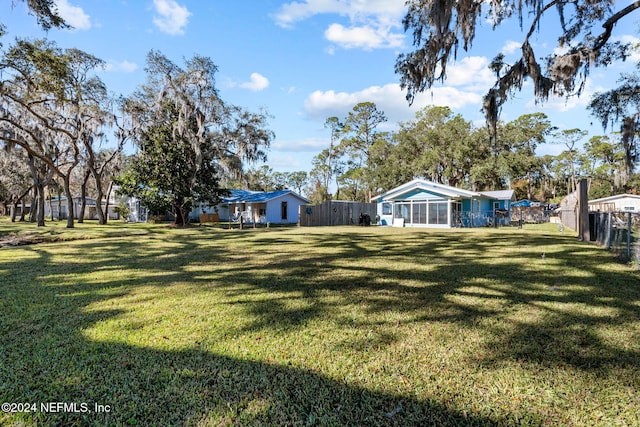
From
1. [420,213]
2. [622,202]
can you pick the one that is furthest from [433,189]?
[622,202]

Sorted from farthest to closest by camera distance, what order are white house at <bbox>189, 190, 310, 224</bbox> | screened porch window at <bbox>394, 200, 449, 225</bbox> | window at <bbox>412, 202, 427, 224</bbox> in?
1. white house at <bbox>189, 190, 310, 224</bbox>
2. window at <bbox>412, 202, 427, 224</bbox>
3. screened porch window at <bbox>394, 200, 449, 225</bbox>

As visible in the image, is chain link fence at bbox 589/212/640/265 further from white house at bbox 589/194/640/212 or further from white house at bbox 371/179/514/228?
white house at bbox 589/194/640/212

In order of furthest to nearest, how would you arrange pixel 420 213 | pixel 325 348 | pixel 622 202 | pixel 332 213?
pixel 622 202
pixel 332 213
pixel 420 213
pixel 325 348

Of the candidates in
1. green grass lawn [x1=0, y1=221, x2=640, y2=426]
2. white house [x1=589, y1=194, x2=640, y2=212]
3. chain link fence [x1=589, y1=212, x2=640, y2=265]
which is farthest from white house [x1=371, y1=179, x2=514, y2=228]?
green grass lawn [x1=0, y1=221, x2=640, y2=426]

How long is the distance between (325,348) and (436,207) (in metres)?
19.8

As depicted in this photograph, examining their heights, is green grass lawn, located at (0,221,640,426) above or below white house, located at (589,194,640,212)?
below

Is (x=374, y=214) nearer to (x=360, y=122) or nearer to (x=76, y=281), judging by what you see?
(x=360, y=122)

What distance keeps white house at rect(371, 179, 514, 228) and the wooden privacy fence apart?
3.05 metres

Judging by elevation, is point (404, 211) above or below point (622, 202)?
below

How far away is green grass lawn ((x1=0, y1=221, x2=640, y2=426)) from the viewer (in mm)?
2064

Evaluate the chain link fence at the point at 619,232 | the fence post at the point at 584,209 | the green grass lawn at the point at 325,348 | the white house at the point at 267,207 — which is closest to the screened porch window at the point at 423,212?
the white house at the point at 267,207

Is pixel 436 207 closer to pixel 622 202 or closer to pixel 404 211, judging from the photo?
pixel 404 211

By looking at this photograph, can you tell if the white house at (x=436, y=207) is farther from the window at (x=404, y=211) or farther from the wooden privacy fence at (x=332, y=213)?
the wooden privacy fence at (x=332, y=213)

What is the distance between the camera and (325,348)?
2889 mm
